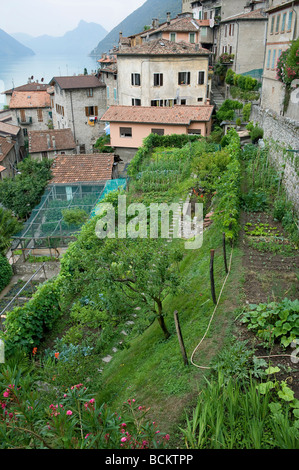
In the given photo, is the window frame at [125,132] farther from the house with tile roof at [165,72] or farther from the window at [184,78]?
the window at [184,78]

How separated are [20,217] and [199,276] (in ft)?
74.3

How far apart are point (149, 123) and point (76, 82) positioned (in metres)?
18.1

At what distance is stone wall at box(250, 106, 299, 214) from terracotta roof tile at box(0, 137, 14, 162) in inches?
1131

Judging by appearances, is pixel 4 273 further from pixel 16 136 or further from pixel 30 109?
pixel 30 109

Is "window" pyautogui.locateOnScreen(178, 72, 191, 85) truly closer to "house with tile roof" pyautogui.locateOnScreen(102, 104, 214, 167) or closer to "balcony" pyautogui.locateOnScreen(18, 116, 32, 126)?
"house with tile roof" pyautogui.locateOnScreen(102, 104, 214, 167)

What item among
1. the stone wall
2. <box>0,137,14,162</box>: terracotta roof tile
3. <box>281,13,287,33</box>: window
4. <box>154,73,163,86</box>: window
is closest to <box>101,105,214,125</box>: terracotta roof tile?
<box>154,73,163,86</box>: window

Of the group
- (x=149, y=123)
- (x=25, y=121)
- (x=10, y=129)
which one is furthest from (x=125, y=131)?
(x=25, y=121)

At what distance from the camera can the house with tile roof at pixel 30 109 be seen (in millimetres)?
49344

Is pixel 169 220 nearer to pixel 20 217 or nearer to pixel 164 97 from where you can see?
pixel 20 217

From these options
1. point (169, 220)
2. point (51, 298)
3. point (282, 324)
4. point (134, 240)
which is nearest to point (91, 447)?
point (282, 324)

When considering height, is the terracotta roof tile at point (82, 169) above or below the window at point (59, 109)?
below

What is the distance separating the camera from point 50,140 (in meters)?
39.4

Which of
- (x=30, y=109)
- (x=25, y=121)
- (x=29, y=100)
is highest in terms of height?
(x=29, y=100)

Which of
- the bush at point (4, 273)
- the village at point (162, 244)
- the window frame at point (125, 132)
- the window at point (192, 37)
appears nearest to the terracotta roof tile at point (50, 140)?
the village at point (162, 244)
